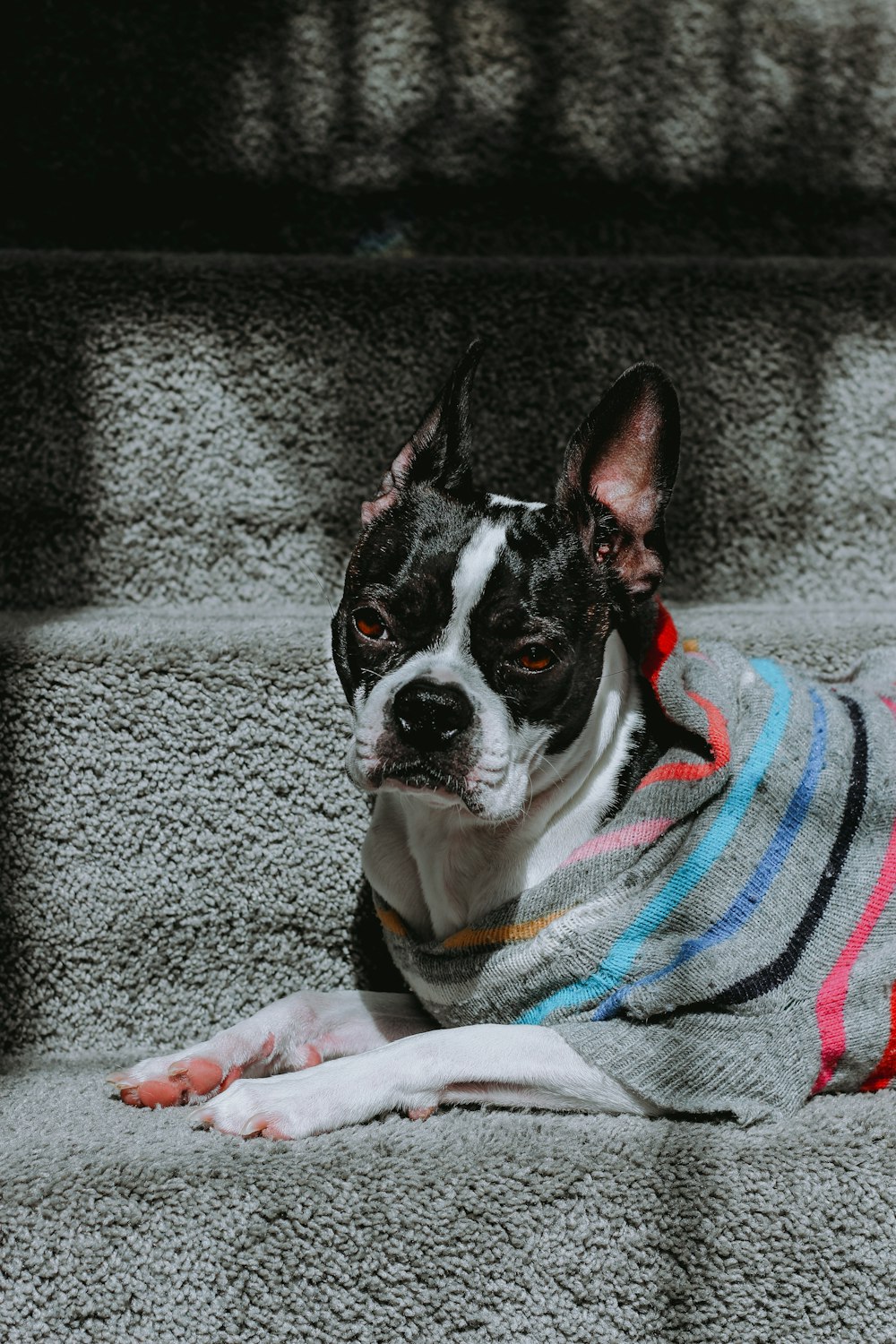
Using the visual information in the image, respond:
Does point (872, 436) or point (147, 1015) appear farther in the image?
point (872, 436)

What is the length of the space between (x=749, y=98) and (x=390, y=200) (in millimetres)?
910

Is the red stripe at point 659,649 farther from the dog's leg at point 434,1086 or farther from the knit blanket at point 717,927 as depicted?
the dog's leg at point 434,1086

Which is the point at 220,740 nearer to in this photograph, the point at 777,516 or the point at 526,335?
the point at 526,335

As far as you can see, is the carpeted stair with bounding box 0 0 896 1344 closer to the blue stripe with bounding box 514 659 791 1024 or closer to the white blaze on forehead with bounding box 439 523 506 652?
the blue stripe with bounding box 514 659 791 1024

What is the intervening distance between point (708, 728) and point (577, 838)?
0.26m

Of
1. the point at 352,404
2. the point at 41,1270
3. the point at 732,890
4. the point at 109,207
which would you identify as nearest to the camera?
the point at 41,1270

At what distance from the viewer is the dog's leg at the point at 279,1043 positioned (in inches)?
68.1

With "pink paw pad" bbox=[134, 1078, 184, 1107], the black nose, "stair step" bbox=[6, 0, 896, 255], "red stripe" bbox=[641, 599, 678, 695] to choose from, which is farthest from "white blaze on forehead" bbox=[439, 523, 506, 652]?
"stair step" bbox=[6, 0, 896, 255]

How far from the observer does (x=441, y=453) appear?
6.17 ft

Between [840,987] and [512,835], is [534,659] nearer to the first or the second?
[512,835]

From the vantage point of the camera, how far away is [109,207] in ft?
9.18

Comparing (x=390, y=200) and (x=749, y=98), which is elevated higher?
(x=749, y=98)

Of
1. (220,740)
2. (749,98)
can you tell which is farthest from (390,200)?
(220,740)

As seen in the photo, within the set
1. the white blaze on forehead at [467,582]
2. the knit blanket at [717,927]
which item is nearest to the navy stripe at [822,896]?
the knit blanket at [717,927]
